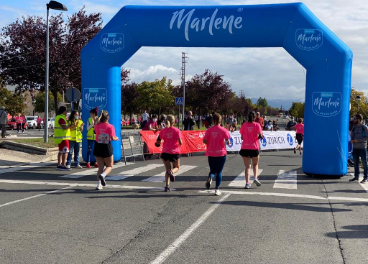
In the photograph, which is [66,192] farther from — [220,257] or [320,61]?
[320,61]

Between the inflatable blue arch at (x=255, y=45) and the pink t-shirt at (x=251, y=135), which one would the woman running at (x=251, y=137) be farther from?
the inflatable blue arch at (x=255, y=45)

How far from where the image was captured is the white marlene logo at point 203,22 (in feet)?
40.3

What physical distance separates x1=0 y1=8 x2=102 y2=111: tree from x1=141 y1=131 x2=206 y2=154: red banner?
8.14 m

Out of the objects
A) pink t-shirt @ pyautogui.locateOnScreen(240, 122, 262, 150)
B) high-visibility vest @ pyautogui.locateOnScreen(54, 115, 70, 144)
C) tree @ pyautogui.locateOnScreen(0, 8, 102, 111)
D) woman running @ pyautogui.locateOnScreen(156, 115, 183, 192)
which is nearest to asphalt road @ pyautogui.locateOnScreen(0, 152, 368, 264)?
woman running @ pyautogui.locateOnScreen(156, 115, 183, 192)

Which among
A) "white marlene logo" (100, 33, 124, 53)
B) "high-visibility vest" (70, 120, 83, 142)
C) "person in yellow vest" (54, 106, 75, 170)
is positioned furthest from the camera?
"white marlene logo" (100, 33, 124, 53)

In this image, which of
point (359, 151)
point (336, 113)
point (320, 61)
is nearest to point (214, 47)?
point (320, 61)

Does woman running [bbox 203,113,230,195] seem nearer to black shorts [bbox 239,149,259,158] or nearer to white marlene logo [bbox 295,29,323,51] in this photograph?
black shorts [bbox 239,149,259,158]

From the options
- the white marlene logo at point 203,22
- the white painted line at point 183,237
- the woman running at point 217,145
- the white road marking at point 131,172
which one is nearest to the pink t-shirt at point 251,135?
the woman running at point 217,145

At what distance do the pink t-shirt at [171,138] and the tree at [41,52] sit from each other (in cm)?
1462

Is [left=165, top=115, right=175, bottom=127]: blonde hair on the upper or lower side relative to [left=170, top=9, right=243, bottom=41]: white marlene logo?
lower

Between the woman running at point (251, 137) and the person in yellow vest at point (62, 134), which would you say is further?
the person in yellow vest at point (62, 134)

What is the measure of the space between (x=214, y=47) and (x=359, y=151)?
5.25 metres

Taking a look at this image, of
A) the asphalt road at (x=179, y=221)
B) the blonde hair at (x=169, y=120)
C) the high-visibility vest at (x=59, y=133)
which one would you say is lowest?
the asphalt road at (x=179, y=221)

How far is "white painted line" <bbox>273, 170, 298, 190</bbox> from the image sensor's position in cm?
1038
